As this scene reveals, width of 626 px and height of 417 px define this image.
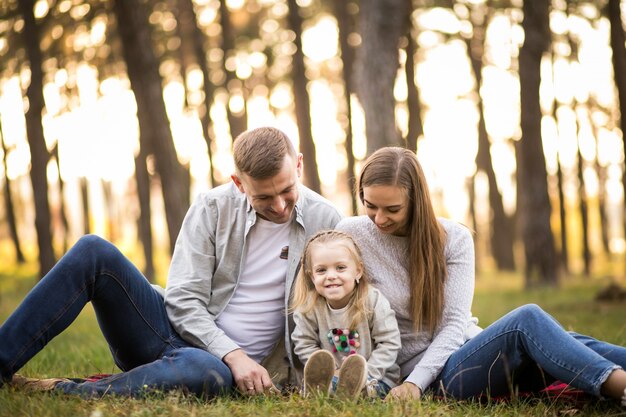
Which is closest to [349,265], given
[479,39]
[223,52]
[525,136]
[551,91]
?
[525,136]

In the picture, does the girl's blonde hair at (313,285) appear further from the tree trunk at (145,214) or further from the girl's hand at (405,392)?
the tree trunk at (145,214)

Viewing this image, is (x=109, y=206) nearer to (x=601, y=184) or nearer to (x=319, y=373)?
(x=601, y=184)

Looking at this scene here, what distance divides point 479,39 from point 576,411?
47.8 feet

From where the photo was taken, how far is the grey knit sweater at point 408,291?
12.9ft

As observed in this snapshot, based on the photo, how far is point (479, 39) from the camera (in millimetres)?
16984

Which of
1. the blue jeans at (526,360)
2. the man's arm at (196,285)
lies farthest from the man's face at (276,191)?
the blue jeans at (526,360)

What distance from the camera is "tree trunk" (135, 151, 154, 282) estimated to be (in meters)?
15.0

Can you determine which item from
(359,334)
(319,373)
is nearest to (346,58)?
(359,334)

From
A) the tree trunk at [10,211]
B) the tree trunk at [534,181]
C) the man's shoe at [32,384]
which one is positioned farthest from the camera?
the tree trunk at [10,211]

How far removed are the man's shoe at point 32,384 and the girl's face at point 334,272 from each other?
1504 mm

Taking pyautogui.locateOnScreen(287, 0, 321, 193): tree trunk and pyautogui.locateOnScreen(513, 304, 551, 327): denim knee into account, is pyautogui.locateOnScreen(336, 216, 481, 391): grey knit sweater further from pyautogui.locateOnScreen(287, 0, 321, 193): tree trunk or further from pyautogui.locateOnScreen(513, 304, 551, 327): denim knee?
pyautogui.locateOnScreen(287, 0, 321, 193): tree trunk

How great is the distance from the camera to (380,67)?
31.1 ft

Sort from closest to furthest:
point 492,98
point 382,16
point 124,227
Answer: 1. point 382,16
2. point 492,98
3. point 124,227

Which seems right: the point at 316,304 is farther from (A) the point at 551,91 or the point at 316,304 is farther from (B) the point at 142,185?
(A) the point at 551,91
